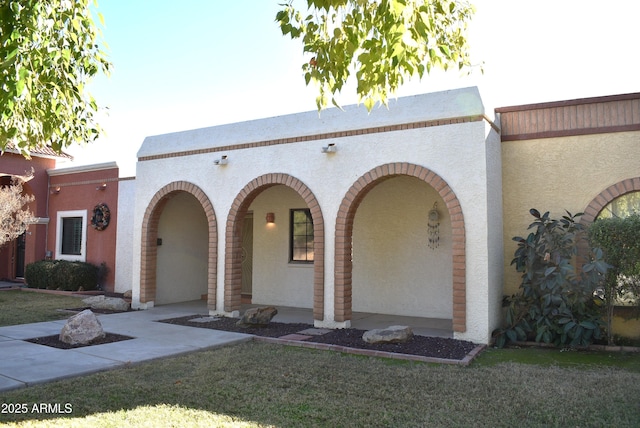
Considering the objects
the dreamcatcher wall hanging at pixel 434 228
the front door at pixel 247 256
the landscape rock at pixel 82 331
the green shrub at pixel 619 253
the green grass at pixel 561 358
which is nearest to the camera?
the green grass at pixel 561 358

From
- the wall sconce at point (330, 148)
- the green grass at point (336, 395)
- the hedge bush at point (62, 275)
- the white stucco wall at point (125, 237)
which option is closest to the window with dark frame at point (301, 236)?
the wall sconce at point (330, 148)

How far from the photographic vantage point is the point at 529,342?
8.09 m

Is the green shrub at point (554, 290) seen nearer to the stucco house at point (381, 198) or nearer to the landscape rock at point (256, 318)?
the stucco house at point (381, 198)

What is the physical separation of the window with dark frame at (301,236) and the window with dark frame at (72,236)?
8.84 m

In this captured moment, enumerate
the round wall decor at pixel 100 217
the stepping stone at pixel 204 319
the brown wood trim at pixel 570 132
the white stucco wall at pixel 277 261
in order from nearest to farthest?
the brown wood trim at pixel 570 132 < the stepping stone at pixel 204 319 < the white stucco wall at pixel 277 261 < the round wall decor at pixel 100 217

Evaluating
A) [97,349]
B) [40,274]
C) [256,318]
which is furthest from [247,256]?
[40,274]

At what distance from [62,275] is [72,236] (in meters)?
2.58

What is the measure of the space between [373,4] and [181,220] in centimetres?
982

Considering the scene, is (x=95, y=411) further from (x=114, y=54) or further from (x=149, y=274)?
(x=149, y=274)

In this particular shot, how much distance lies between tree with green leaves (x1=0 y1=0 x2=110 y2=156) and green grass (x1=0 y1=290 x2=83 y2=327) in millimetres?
5235

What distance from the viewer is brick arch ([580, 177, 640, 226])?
8320 millimetres

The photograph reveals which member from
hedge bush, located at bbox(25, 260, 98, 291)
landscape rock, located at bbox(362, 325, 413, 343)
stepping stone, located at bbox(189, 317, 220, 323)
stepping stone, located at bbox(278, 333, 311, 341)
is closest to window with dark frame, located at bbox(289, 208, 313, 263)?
stepping stone, located at bbox(189, 317, 220, 323)

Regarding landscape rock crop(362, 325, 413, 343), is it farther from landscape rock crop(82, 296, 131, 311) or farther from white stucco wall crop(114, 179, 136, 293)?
white stucco wall crop(114, 179, 136, 293)

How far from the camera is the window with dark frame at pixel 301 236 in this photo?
12484mm
